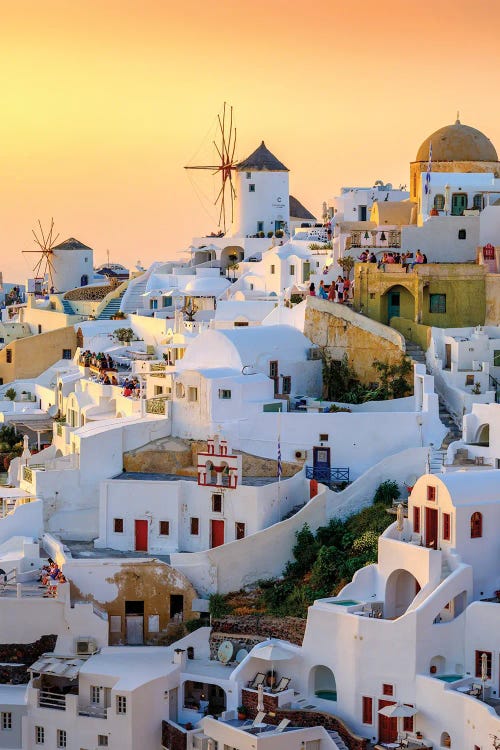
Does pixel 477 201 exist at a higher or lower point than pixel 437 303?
higher

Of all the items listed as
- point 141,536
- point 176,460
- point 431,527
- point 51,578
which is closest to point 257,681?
point 431,527

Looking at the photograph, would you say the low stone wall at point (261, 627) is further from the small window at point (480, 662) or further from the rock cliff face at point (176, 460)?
the rock cliff face at point (176, 460)

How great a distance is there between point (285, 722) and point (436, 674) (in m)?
3.29

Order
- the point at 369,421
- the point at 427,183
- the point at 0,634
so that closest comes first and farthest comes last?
the point at 0,634, the point at 369,421, the point at 427,183

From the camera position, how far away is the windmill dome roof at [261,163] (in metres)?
75.4

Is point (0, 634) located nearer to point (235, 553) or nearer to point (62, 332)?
point (235, 553)

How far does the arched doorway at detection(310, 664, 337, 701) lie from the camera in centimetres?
4544

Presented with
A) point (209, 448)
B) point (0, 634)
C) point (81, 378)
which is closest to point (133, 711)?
point (0, 634)

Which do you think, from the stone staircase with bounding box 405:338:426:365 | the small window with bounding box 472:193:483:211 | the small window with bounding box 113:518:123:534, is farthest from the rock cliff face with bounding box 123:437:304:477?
the small window with bounding box 472:193:483:211

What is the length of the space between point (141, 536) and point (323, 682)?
24.2 ft

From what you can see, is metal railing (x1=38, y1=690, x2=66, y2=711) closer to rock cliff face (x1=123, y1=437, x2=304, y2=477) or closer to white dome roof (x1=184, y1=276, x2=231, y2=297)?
rock cliff face (x1=123, y1=437, x2=304, y2=477)

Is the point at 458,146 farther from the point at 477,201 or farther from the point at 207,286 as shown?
the point at 207,286

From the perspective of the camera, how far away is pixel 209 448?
5094 centimetres

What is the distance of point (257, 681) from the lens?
45.6 m
